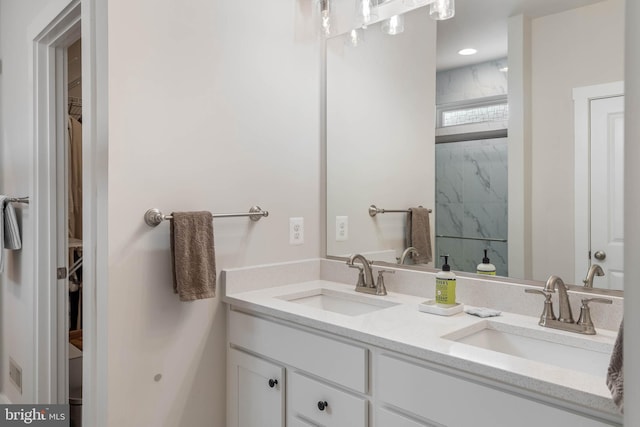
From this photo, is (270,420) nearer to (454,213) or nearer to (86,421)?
(86,421)

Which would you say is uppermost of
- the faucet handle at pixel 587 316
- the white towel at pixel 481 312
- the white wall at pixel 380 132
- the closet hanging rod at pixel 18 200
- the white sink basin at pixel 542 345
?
the white wall at pixel 380 132

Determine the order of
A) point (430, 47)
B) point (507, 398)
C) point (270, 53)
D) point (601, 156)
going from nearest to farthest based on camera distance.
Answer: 1. point (507, 398)
2. point (601, 156)
3. point (430, 47)
4. point (270, 53)

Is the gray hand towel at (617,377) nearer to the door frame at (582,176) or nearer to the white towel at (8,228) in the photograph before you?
the door frame at (582,176)

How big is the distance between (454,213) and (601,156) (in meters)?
0.52

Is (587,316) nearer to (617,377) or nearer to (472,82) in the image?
(617,377)

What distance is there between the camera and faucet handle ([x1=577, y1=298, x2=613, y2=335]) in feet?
4.15

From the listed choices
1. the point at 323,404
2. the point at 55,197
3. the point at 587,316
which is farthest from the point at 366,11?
the point at 55,197

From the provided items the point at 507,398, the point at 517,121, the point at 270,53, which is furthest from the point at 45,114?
the point at 507,398

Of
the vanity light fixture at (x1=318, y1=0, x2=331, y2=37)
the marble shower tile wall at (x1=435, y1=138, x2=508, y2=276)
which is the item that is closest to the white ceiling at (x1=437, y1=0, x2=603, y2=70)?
the marble shower tile wall at (x1=435, y1=138, x2=508, y2=276)

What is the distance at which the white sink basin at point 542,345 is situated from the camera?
1.20m

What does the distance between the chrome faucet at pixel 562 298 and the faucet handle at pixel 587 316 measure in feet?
0.11

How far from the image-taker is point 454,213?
5.65 ft

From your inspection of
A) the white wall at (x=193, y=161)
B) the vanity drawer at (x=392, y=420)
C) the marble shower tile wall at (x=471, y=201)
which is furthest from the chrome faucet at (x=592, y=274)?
the white wall at (x=193, y=161)

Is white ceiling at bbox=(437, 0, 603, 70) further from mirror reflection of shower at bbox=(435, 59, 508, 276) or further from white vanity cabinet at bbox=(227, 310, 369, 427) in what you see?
white vanity cabinet at bbox=(227, 310, 369, 427)
